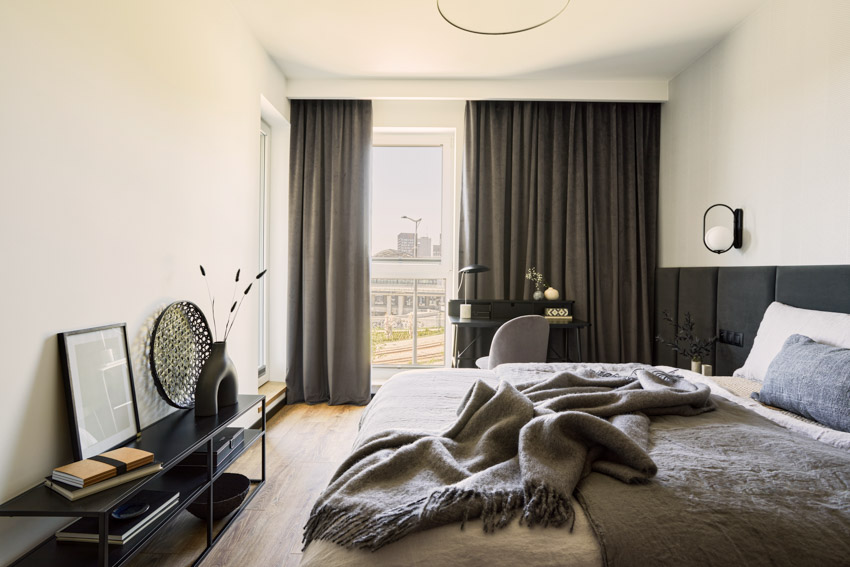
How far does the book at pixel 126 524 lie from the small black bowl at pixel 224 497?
246 mm

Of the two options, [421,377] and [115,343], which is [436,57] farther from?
[115,343]

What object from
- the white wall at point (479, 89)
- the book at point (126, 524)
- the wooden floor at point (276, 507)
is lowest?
the wooden floor at point (276, 507)

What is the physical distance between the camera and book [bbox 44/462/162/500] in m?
1.36

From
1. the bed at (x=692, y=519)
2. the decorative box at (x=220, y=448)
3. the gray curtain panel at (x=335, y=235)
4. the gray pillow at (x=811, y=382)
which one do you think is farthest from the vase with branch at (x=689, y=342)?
the decorative box at (x=220, y=448)

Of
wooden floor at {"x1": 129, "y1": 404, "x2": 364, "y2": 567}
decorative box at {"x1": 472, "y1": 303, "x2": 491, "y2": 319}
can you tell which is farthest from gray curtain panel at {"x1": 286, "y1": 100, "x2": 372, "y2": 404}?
decorative box at {"x1": 472, "y1": 303, "x2": 491, "y2": 319}

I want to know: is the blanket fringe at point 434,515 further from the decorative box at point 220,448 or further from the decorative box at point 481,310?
the decorative box at point 481,310

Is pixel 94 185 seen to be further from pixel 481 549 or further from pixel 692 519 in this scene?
pixel 692 519

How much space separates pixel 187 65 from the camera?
2.36 meters

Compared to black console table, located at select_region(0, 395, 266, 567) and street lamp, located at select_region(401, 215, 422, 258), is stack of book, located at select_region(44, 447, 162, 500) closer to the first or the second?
black console table, located at select_region(0, 395, 266, 567)

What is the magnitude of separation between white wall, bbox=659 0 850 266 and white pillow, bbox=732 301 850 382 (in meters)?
0.33

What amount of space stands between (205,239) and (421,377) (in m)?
1.37

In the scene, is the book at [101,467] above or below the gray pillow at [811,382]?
below

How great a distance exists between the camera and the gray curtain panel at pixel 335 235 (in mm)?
4020

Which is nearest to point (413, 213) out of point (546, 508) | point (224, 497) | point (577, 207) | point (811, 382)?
point (577, 207)
